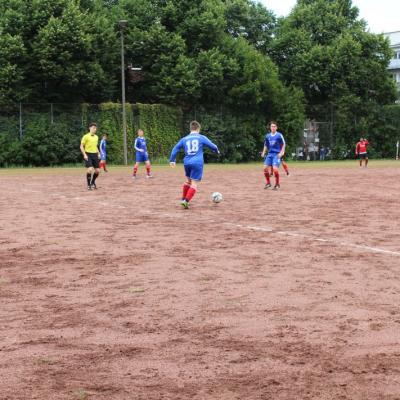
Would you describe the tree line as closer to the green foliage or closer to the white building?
the green foliage

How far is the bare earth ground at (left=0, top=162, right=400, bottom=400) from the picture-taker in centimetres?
445

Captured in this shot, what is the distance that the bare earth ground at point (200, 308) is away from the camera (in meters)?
4.45

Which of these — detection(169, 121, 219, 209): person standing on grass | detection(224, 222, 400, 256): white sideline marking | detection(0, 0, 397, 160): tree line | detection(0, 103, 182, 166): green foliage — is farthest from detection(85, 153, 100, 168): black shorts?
detection(0, 103, 182, 166): green foliage

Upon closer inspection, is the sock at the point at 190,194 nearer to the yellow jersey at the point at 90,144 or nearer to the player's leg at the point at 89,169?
the player's leg at the point at 89,169

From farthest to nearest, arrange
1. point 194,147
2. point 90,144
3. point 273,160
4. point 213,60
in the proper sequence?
point 213,60
point 90,144
point 273,160
point 194,147

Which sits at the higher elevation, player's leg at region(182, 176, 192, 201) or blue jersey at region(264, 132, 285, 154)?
blue jersey at region(264, 132, 285, 154)

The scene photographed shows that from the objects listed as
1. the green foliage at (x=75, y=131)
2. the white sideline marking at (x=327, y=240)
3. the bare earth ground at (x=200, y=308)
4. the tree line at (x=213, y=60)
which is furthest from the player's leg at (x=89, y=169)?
the green foliage at (x=75, y=131)

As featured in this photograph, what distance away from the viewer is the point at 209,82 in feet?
152

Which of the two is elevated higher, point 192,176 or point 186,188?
point 192,176

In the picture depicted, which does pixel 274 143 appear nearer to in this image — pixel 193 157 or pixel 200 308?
pixel 193 157

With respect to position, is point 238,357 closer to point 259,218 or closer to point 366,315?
point 366,315

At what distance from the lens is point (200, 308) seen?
20.9 feet

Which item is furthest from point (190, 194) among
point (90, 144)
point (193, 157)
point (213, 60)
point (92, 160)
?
point (213, 60)

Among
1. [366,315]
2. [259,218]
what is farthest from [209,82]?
[366,315]
